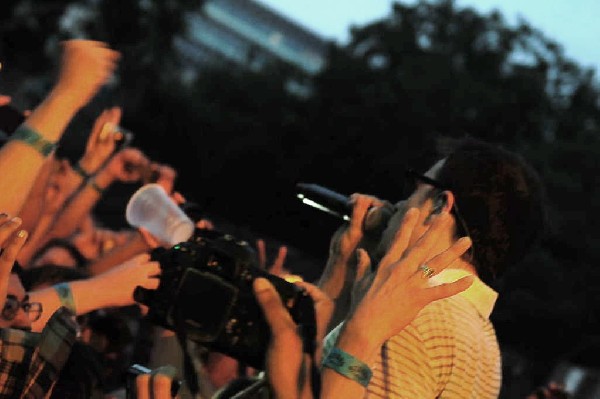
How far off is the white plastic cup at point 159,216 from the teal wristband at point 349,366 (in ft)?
3.38

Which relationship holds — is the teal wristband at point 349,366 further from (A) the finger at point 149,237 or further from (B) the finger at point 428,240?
(A) the finger at point 149,237

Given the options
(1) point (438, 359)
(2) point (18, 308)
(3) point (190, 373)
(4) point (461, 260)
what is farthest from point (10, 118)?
(1) point (438, 359)

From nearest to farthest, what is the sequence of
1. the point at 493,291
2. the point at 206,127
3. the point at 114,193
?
the point at 493,291 < the point at 114,193 < the point at 206,127

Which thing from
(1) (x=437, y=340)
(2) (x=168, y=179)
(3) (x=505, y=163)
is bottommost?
(2) (x=168, y=179)

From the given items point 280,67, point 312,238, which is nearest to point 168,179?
point 312,238

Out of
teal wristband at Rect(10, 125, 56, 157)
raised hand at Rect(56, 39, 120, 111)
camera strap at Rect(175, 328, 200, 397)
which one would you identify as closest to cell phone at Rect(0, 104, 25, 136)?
raised hand at Rect(56, 39, 120, 111)

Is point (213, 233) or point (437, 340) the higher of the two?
point (437, 340)

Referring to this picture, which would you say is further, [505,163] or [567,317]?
[567,317]

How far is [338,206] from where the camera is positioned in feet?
8.24

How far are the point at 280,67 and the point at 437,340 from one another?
89.7ft

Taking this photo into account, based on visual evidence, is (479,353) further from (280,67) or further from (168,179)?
A: (280,67)

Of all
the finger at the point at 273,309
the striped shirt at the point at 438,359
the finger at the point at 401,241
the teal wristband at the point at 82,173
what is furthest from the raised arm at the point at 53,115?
the teal wristband at the point at 82,173

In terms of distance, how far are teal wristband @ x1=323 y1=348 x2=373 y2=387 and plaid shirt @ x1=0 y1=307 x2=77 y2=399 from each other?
0.71m

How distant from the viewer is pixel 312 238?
38.2ft
